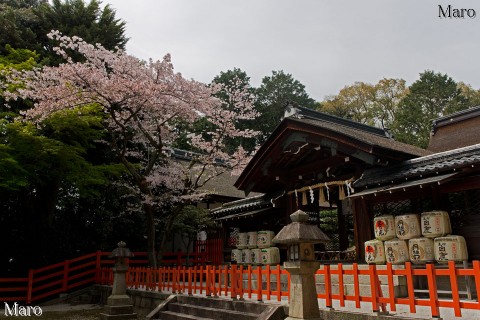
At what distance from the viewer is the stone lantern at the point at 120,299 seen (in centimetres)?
1121

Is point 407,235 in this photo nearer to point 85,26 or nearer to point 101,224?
point 101,224

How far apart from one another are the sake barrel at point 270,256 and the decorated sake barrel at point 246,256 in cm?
71

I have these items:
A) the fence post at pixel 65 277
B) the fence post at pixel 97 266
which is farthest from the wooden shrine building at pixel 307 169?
the fence post at pixel 65 277

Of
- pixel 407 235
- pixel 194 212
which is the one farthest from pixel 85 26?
pixel 407 235

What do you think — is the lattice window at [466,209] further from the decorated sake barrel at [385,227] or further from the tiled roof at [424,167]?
the decorated sake barrel at [385,227]

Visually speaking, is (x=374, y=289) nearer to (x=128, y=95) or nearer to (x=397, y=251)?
(x=397, y=251)

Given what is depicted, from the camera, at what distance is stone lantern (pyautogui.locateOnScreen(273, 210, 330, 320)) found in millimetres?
6098

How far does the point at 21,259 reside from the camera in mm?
14773

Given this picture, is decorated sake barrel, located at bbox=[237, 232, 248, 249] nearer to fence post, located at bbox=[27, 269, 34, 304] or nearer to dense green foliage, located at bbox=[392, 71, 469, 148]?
fence post, located at bbox=[27, 269, 34, 304]

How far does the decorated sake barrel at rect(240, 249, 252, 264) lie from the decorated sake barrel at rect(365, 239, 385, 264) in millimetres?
5031

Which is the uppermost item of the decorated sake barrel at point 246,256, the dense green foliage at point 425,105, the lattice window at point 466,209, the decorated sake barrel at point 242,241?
the dense green foliage at point 425,105

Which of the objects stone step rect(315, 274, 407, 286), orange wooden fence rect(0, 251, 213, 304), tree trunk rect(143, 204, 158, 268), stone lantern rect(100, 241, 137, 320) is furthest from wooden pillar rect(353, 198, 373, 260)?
orange wooden fence rect(0, 251, 213, 304)

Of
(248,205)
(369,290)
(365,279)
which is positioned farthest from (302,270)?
(248,205)

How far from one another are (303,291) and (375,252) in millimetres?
3745
